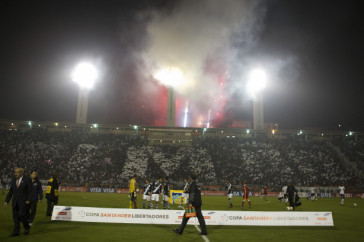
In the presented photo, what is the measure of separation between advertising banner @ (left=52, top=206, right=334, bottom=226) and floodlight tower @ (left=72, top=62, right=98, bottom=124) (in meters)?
44.2

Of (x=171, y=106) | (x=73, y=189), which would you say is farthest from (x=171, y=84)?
(x=73, y=189)

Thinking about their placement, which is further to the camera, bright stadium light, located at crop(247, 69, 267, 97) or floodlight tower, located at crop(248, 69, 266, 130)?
floodlight tower, located at crop(248, 69, 266, 130)

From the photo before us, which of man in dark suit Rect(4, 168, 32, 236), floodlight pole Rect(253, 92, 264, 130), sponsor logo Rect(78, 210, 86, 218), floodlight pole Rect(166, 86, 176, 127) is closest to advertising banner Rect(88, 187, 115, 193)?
floodlight pole Rect(166, 86, 176, 127)

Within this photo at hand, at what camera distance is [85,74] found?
54.1 meters

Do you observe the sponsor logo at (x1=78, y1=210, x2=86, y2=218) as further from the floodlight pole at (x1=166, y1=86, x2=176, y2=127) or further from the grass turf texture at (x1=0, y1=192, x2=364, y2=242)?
the floodlight pole at (x1=166, y1=86, x2=176, y2=127)

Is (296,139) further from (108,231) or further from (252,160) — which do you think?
(108,231)

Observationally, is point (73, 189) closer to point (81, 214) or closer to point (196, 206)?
point (81, 214)

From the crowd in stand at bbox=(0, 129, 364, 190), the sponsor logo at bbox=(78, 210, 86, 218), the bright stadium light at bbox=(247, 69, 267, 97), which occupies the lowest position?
the sponsor logo at bbox=(78, 210, 86, 218)

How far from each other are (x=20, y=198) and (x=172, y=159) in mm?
41712

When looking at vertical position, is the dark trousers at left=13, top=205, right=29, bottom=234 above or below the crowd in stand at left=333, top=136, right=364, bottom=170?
below

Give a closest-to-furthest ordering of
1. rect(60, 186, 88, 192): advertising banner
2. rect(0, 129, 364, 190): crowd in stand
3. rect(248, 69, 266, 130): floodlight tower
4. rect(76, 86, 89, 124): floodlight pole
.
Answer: rect(60, 186, 88, 192): advertising banner
rect(0, 129, 364, 190): crowd in stand
rect(248, 69, 266, 130): floodlight tower
rect(76, 86, 89, 124): floodlight pole

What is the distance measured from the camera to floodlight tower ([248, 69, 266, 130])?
2219 inches

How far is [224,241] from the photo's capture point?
10180 millimetres

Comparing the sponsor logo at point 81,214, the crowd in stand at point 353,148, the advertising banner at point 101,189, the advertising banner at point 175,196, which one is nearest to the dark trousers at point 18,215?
the sponsor logo at point 81,214
